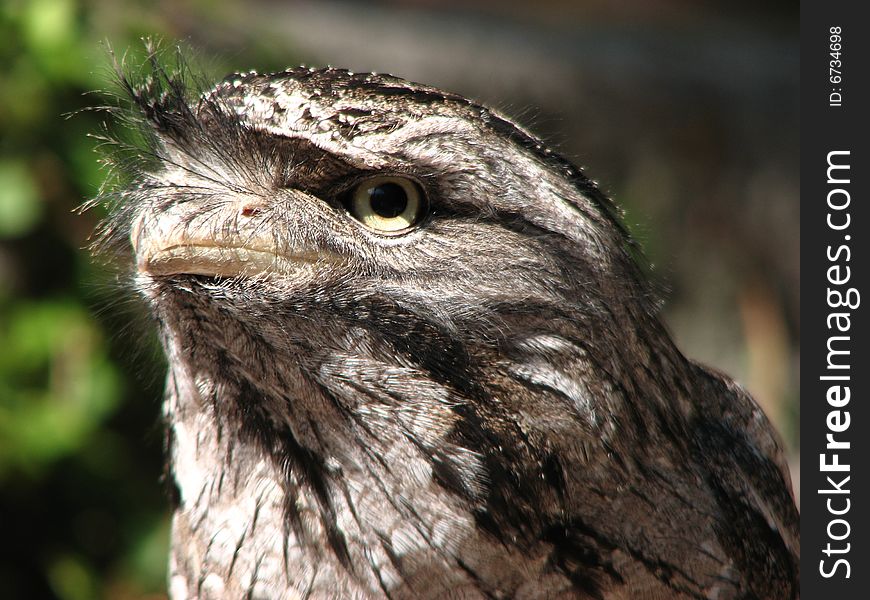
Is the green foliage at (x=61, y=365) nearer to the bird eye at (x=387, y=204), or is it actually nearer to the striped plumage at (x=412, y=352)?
the striped plumage at (x=412, y=352)

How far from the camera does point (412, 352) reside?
166cm

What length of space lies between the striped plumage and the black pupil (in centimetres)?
4

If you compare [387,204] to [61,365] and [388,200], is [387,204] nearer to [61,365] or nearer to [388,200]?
[388,200]

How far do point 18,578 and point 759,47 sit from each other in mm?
5479

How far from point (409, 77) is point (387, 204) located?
3837 mm

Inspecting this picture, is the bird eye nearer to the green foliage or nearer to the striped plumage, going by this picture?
the striped plumage

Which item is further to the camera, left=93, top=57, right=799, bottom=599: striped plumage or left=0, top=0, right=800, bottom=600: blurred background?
left=0, top=0, right=800, bottom=600: blurred background

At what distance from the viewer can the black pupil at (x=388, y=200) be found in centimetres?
162

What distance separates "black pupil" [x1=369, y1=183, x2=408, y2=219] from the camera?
1623 mm

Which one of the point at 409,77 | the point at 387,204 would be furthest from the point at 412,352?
the point at 409,77

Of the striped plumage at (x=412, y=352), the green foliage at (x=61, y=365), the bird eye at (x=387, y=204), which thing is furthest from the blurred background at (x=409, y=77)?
the bird eye at (x=387, y=204)

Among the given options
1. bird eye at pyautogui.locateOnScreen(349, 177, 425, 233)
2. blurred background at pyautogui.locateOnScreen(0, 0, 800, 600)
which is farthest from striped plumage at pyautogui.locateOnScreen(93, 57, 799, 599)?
blurred background at pyautogui.locateOnScreen(0, 0, 800, 600)

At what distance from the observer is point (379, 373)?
1.65m

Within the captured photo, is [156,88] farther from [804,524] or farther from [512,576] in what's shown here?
[804,524]
